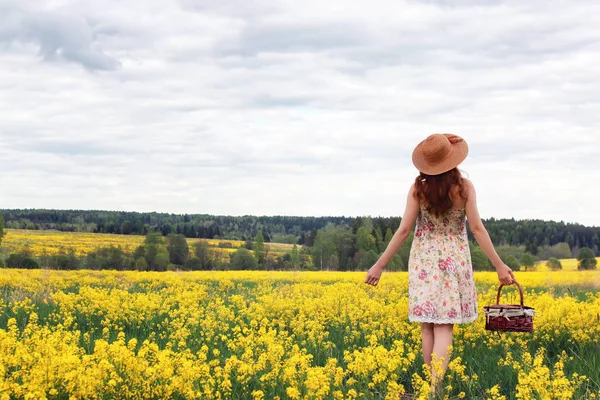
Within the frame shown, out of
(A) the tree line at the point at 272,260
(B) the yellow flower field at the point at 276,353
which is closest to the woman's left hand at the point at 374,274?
(B) the yellow flower field at the point at 276,353

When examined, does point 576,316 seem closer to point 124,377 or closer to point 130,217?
point 124,377

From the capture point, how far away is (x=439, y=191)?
A: 5832mm

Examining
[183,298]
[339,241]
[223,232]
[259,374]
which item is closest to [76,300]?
[183,298]

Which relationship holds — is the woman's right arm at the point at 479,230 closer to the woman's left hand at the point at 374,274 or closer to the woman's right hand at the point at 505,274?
the woman's right hand at the point at 505,274

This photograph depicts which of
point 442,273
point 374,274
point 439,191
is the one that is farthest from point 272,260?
point 439,191

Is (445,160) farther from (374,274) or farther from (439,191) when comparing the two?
(374,274)

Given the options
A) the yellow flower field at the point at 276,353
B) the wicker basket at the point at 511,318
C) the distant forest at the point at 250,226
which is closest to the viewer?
the yellow flower field at the point at 276,353

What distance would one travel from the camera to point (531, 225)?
9006 cm

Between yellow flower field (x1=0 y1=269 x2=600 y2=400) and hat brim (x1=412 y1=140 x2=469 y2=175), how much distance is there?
1.56 meters

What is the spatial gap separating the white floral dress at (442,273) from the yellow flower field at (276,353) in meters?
0.42

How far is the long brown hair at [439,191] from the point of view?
582cm

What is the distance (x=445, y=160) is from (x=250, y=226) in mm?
122808

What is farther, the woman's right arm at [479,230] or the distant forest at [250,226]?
the distant forest at [250,226]

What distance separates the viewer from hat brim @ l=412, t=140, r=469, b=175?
5.81 metres
